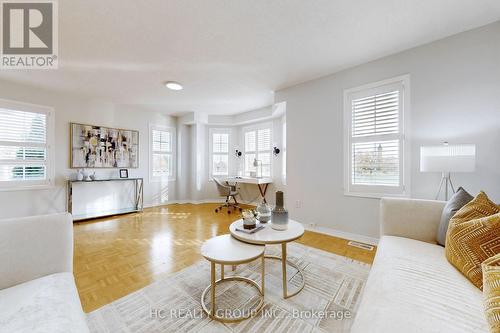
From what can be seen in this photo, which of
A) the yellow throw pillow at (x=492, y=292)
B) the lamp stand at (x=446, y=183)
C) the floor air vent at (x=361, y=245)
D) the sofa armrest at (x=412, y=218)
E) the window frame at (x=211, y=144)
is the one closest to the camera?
the yellow throw pillow at (x=492, y=292)

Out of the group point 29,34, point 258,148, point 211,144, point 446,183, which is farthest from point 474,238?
point 211,144

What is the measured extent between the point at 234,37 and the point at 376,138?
2.30 meters

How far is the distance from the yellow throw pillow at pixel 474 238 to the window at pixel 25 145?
5743 millimetres

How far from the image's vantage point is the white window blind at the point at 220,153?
6008mm

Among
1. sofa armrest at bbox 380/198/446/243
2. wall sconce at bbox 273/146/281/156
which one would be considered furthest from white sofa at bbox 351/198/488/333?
wall sconce at bbox 273/146/281/156

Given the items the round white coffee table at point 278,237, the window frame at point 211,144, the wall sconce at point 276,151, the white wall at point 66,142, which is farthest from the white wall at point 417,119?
the white wall at point 66,142

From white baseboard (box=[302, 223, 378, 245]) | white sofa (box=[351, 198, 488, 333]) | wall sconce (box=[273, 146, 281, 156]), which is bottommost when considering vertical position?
white baseboard (box=[302, 223, 378, 245])

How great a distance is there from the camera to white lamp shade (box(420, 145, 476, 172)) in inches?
72.2

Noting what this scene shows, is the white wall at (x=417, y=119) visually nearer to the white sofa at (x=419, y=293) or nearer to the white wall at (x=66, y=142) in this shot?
the white sofa at (x=419, y=293)

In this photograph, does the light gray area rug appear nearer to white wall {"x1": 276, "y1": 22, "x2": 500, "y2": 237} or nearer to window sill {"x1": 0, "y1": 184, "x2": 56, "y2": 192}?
white wall {"x1": 276, "y1": 22, "x2": 500, "y2": 237}

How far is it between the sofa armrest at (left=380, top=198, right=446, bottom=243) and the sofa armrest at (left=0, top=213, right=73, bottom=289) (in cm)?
260

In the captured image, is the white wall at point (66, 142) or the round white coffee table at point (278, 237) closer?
the round white coffee table at point (278, 237)

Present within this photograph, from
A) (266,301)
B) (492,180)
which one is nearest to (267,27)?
(266,301)

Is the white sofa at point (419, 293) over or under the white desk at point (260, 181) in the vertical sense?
under
